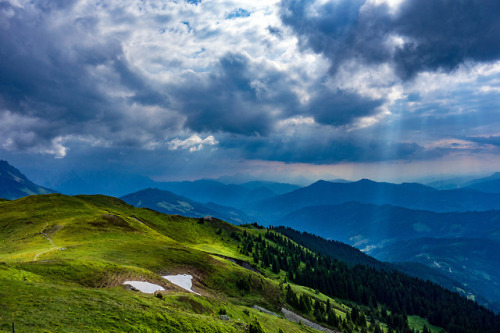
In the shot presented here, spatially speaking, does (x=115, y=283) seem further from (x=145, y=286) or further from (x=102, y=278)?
(x=145, y=286)

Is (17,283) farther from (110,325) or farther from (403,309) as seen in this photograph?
(403,309)

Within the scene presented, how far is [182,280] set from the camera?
66.9 metres

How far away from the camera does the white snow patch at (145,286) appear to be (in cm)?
4774

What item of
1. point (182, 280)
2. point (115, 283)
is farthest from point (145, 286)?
point (182, 280)

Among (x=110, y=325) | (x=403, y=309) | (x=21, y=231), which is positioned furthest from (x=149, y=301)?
(x=403, y=309)

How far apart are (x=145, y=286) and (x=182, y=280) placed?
1859cm

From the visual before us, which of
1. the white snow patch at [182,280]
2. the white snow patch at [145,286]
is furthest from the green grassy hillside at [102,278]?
the white snow patch at [182,280]

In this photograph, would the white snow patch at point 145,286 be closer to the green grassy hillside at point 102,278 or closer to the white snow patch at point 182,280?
the green grassy hillside at point 102,278

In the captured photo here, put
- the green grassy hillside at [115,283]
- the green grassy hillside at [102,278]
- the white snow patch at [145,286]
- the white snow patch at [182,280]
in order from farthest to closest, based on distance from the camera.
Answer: the white snow patch at [182,280] < the white snow patch at [145,286] < the green grassy hillside at [115,283] < the green grassy hillside at [102,278]

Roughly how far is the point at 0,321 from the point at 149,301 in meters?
16.6

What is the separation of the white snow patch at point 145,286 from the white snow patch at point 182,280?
1190 cm

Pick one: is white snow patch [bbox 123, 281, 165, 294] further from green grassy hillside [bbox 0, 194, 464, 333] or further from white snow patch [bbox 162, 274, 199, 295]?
white snow patch [bbox 162, 274, 199, 295]

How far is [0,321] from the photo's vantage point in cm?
2291

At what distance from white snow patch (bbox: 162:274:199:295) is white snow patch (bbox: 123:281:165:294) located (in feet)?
39.0
